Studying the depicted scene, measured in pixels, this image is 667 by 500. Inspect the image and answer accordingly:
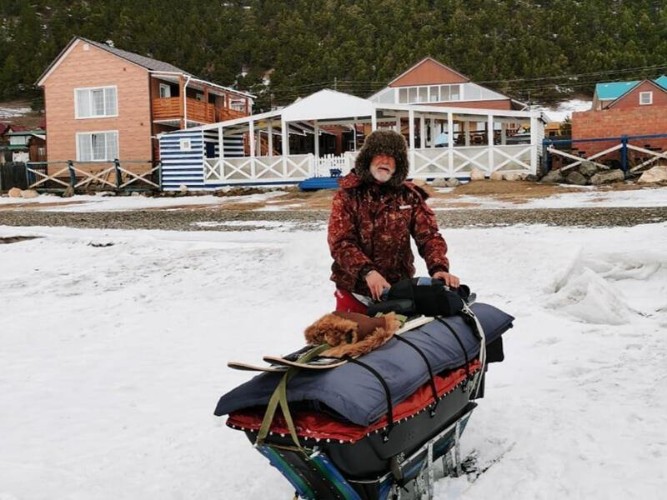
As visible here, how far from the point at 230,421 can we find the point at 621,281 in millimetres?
5586

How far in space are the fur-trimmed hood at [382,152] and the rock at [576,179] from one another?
1913 centimetres

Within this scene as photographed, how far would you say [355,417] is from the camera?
235 cm

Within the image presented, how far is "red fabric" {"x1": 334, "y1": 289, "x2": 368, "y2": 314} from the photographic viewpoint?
361 cm

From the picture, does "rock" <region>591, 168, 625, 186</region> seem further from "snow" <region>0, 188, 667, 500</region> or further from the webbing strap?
the webbing strap

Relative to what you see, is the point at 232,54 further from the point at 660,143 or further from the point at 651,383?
the point at 651,383

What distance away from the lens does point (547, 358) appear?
5.08m

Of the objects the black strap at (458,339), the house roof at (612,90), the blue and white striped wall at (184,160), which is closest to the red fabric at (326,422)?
the black strap at (458,339)

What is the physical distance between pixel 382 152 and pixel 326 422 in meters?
1.56

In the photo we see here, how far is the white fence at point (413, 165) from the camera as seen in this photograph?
24.3m

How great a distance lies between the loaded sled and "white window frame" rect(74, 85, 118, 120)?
33182 millimetres

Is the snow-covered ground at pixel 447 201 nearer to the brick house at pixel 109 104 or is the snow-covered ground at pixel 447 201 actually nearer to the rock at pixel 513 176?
the rock at pixel 513 176

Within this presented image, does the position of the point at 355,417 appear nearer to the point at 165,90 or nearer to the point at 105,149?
the point at 105,149

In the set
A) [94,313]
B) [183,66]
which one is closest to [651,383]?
[94,313]

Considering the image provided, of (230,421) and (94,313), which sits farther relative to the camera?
(94,313)
